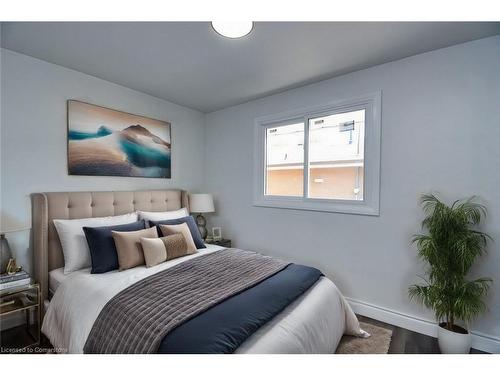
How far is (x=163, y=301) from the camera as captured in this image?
1.36 metres

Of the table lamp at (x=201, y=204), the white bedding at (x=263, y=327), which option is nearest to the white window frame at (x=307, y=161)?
the table lamp at (x=201, y=204)

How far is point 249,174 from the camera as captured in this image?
3.19 metres

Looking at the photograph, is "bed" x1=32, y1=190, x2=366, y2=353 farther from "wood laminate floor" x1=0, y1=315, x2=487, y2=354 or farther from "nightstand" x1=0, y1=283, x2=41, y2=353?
"wood laminate floor" x1=0, y1=315, x2=487, y2=354

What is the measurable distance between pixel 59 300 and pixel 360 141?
3001mm

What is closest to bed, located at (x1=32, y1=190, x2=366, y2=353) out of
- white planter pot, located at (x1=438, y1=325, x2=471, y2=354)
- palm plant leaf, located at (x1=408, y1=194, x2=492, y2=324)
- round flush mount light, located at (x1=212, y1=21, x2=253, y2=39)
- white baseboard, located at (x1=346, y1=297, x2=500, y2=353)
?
white baseboard, located at (x1=346, y1=297, x2=500, y2=353)

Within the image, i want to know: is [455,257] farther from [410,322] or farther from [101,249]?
[101,249]

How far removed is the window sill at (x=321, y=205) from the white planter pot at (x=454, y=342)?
1018 millimetres

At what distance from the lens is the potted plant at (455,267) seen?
163 cm

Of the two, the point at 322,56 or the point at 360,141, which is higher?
the point at 322,56

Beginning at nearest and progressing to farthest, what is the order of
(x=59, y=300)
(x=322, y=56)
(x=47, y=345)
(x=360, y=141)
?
(x=59, y=300) < (x=47, y=345) < (x=322, y=56) < (x=360, y=141)

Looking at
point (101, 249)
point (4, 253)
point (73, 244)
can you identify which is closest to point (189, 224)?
point (101, 249)

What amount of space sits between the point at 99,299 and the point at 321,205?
2172 millimetres
